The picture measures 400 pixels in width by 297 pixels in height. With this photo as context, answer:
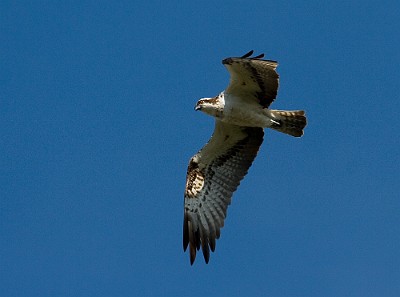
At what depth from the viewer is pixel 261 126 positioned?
1270cm

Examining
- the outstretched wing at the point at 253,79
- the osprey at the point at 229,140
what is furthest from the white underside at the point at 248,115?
the outstretched wing at the point at 253,79

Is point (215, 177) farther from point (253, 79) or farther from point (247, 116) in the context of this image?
point (253, 79)

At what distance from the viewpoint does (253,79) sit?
482 inches

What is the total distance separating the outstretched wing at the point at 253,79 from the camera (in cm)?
1186

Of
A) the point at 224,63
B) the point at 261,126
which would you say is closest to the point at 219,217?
the point at 261,126

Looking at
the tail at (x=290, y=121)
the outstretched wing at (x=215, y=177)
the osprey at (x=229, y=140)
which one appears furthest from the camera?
the outstretched wing at (x=215, y=177)

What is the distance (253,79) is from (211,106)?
2.37 feet

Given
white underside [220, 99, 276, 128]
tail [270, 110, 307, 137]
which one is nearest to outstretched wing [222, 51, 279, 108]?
white underside [220, 99, 276, 128]

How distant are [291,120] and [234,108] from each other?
35.0 inches

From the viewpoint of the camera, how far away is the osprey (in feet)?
40.2

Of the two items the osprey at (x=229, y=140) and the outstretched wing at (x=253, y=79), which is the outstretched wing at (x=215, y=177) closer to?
the osprey at (x=229, y=140)

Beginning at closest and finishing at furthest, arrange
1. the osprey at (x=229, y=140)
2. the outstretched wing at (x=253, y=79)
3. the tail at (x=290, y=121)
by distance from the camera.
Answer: the outstretched wing at (x=253, y=79) → the osprey at (x=229, y=140) → the tail at (x=290, y=121)

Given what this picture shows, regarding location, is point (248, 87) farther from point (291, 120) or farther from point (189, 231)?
point (189, 231)

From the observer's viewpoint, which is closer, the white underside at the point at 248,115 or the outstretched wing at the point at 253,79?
the outstretched wing at the point at 253,79
